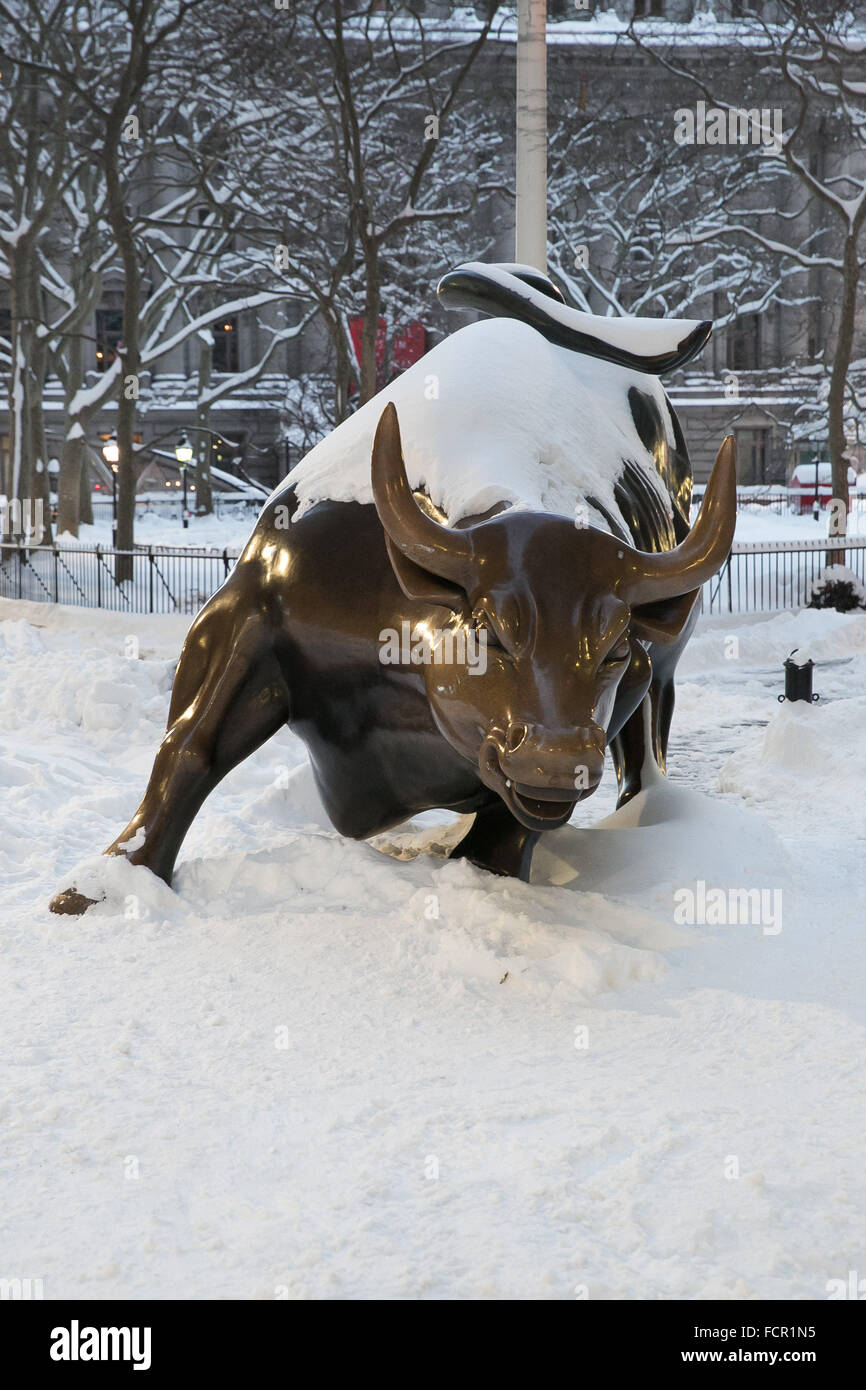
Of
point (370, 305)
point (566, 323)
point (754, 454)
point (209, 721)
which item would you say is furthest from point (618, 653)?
point (754, 454)

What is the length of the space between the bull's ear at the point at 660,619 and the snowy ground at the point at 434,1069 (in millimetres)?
985

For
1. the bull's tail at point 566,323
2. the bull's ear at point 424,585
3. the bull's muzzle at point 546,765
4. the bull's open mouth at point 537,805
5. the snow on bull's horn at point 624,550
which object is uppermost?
the bull's tail at point 566,323

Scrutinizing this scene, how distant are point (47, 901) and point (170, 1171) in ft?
7.03

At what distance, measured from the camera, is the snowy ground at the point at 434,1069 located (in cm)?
294

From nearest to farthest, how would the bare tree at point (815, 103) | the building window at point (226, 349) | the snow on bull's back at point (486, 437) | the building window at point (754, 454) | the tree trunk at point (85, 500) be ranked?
the snow on bull's back at point (486, 437) < the bare tree at point (815, 103) < the tree trunk at point (85, 500) < the building window at point (754, 454) < the building window at point (226, 349)

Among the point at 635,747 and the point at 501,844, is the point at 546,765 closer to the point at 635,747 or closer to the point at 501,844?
the point at 501,844

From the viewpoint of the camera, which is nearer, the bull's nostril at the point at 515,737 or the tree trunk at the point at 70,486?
the bull's nostril at the point at 515,737

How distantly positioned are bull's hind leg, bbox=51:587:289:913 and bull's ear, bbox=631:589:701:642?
1.36 metres

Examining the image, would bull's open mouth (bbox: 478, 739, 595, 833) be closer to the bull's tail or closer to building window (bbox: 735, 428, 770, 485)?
the bull's tail

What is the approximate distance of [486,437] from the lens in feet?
16.7

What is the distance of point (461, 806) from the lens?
5105 mm

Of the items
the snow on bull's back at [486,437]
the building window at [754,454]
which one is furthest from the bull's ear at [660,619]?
the building window at [754,454]

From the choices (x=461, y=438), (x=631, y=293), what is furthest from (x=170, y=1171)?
(x=631, y=293)

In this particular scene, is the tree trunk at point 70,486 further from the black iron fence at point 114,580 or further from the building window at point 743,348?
the building window at point 743,348
